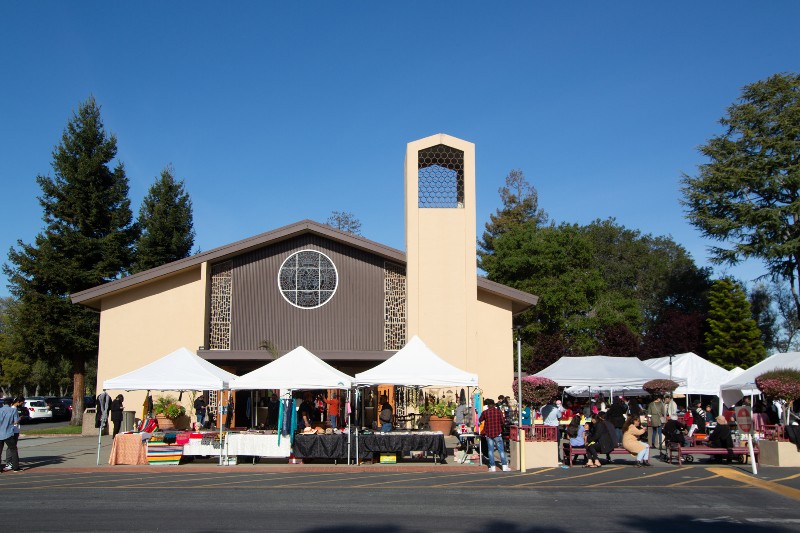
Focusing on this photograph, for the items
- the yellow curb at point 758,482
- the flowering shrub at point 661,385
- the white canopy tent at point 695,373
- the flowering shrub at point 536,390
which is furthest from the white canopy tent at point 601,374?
the yellow curb at point 758,482

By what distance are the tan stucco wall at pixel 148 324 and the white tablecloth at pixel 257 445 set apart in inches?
325

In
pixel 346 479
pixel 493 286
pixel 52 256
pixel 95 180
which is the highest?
pixel 95 180

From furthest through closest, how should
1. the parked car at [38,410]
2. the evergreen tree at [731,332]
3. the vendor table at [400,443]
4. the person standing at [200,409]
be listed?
the evergreen tree at [731,332], the parked car at [38,410], the person standing at [200,409], the vendor table at [400,443]

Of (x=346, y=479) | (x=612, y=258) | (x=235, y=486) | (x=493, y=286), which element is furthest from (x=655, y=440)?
(x=612, y=258)

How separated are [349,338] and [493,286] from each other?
5.20 meters

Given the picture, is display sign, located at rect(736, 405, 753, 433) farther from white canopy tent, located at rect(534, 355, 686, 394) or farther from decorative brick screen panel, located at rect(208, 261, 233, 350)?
decorative brick screen panel, located at rect(208, 261, 233, 350)

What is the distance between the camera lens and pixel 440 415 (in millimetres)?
24750

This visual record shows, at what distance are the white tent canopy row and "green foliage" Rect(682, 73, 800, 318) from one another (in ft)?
50.9

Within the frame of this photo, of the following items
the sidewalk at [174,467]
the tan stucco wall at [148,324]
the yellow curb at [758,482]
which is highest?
the tan stucco wall at [148,324]

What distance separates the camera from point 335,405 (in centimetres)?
2517

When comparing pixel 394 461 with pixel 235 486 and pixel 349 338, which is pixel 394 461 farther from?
pixel 349 338

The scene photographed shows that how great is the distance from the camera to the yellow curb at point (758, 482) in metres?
13.1

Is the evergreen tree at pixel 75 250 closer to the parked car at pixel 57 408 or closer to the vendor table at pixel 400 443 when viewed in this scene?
the parked car at pixel 57 408

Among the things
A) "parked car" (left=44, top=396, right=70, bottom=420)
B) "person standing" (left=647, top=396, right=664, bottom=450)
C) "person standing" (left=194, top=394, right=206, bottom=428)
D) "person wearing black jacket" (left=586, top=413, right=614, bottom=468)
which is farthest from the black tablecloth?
"parked car" (left=44, top=396, right=70, bottom=420)
